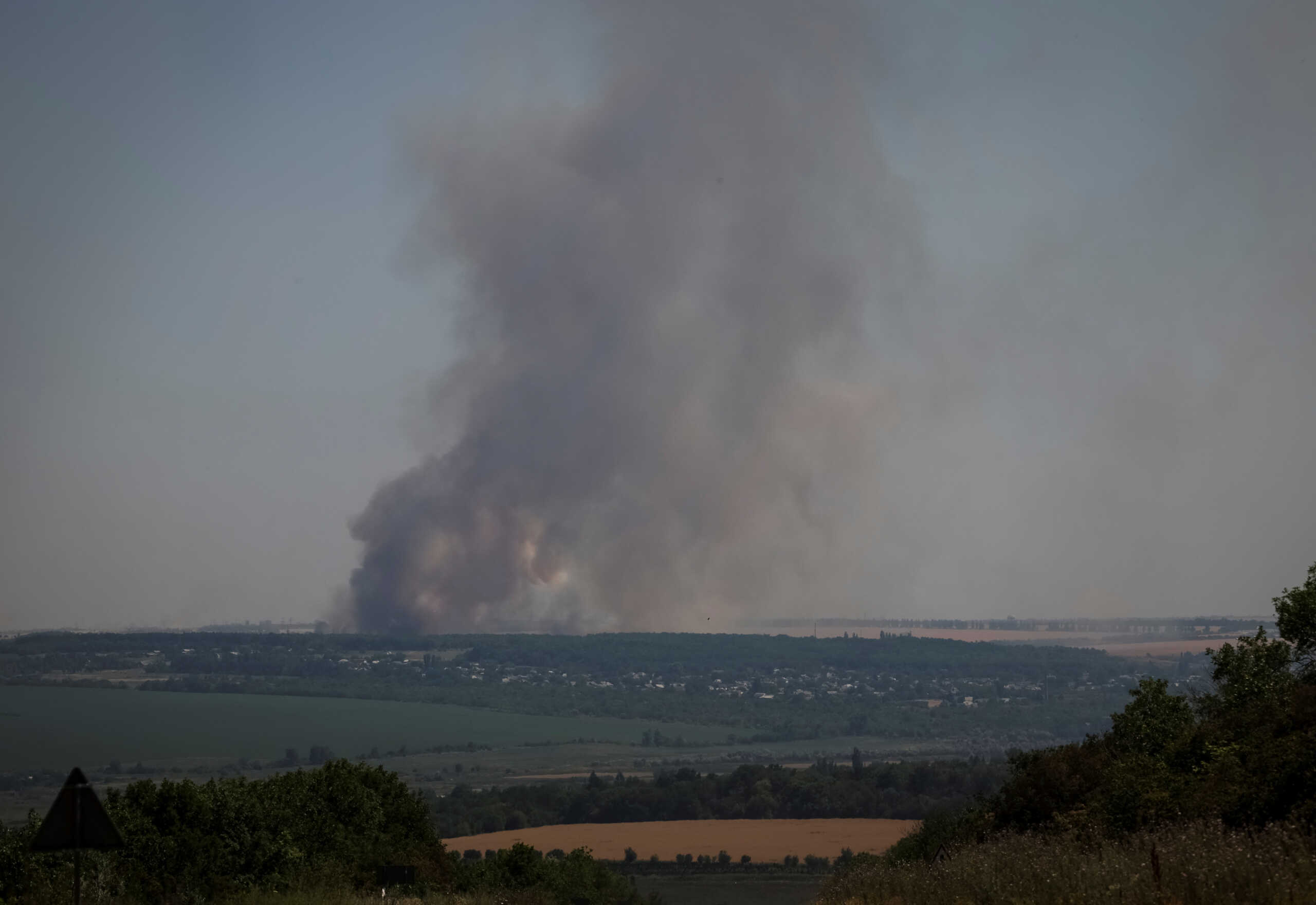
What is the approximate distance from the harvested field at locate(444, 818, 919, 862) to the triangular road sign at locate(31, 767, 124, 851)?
12848cm

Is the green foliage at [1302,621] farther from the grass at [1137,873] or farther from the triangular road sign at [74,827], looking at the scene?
the triangular road sign at [74,827]

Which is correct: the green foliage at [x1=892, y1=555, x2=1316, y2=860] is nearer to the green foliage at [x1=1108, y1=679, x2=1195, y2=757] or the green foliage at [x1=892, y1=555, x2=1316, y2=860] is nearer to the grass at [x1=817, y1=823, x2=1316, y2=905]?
the green foliage at [x1=1108, y1=679, x2=1195, y2=757]

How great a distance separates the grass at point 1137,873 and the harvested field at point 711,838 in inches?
4546

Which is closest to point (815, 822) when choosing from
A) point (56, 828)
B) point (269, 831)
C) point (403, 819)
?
point (403, 819)

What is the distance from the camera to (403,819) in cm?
5516

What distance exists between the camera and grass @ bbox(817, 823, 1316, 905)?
59.4ft

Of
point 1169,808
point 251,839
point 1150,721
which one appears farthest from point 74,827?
point 1150,721

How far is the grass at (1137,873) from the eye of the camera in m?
18.1

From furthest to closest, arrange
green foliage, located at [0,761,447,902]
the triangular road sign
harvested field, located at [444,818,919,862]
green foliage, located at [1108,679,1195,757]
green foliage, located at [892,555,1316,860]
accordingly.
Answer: harvested field, located at [444,818,919,862]
green foliage, located at [1108,679,1195,757]
green foliage, located at [0,761,447,902]
green foliage, located at [892,555,1316,860]
the triangular road sign

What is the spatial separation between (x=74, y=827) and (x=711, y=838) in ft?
526

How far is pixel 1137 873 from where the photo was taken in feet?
67.1

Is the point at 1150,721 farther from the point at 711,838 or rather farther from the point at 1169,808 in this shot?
the point at 711,838

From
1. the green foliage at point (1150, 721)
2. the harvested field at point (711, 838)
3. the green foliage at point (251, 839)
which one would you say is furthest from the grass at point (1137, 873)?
the harvested field at point (711, 838)

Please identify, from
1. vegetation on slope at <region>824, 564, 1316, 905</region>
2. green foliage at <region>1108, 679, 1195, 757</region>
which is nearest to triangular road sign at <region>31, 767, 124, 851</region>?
vegetation on slope at <region>824, 564, 1316, 905</region>
